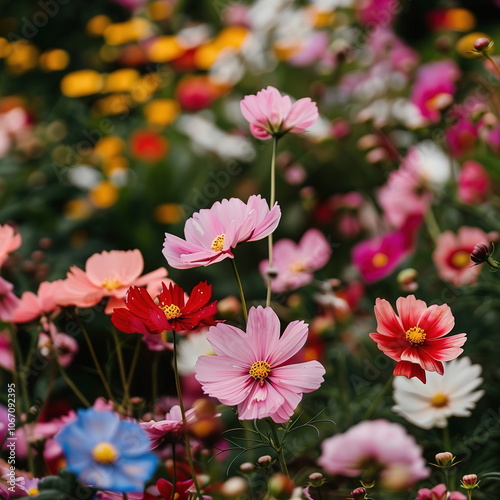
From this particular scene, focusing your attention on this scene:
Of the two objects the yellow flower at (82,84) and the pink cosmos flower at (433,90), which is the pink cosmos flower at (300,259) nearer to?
the pink cosmos flower at (433,90)

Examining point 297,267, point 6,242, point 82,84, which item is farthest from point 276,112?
point 82,84

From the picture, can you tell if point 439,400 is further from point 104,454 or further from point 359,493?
point 104,454

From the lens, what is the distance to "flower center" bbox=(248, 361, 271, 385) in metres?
0.49

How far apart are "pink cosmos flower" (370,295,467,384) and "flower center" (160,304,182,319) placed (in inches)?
5.5

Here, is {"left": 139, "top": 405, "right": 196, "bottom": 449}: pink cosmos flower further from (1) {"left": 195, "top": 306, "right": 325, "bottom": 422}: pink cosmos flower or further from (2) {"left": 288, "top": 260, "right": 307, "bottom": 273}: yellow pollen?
(2) {"left": 288, "top": 260, "right": 307, "bottom": 273}: yellow pollen

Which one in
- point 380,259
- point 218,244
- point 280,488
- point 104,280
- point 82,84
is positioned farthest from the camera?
point 82,84

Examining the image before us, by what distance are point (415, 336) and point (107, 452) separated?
228mm

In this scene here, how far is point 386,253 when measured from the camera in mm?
1097

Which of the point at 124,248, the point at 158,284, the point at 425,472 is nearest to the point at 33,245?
the point at 124,248

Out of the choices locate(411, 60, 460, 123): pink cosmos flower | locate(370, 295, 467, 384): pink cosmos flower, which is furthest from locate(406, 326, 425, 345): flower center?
locate(411, 60, 460, 123): pink cosmos flower

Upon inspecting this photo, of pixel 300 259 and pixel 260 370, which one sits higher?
pixel 260 370

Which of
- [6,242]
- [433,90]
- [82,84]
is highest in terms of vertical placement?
[6,242]

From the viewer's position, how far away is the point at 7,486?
1.70 ft

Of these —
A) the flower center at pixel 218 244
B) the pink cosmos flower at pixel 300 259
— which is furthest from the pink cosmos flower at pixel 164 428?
the pink cosmos flower at pixel 300 259
